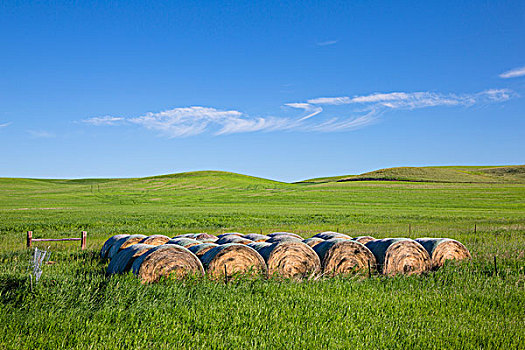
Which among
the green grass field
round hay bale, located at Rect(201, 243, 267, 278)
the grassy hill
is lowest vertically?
the green grass field

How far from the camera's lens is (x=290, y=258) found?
10.8m

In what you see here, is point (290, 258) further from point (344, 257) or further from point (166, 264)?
point (166, 264)

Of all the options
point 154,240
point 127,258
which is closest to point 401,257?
point 127,258

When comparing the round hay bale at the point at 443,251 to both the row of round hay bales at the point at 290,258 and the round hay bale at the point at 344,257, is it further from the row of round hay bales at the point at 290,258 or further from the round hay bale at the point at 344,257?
the round hay bale at the point at 344,257

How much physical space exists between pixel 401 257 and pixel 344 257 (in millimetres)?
1564

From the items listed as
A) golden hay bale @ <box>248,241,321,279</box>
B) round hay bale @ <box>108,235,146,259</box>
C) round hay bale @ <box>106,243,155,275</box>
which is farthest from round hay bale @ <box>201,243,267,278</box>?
round hay bale @ <box>108,235,146,259</box>

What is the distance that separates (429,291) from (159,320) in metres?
5.77

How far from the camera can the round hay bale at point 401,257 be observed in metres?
11.3

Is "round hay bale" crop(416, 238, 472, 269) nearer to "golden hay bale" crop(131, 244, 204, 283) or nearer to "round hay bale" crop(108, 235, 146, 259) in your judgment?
"golden hay bale" crop(131, 244, 204, 283)

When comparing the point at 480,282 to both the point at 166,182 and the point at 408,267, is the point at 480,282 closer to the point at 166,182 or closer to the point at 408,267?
the point at 408,267

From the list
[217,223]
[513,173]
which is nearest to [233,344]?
[217,223]

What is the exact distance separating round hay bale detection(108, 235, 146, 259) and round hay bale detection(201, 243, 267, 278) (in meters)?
4.39

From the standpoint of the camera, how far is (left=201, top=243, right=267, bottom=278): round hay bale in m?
10.1

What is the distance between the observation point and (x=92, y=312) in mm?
6676
